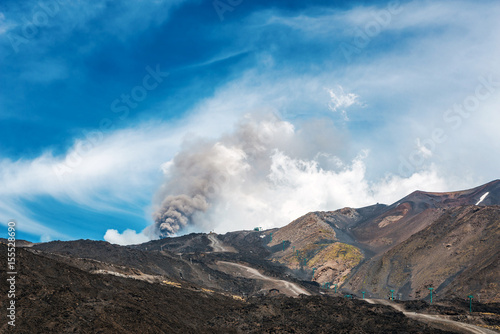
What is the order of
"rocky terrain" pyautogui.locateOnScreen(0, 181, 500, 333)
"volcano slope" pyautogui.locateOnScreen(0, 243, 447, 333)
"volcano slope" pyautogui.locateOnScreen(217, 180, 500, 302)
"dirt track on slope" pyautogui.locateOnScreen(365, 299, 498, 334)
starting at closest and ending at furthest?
"volcano slope" pyautogui.locateOnScreen(0, 243, 447, 333), "rocky terrain" pyautogui.locateOnScreen(0, 181, 500, 333), "dirt track on slope" pyautogui.locateOnScreen(365, 299, 498, 334), "volcano slope" pyautogui.locateOnScreen(217, 180, 500, 302)

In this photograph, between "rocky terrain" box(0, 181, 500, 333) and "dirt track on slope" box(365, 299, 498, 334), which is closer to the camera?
"rocky terrain" box(0, 181, 500, 333)

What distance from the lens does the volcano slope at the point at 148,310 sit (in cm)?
3212

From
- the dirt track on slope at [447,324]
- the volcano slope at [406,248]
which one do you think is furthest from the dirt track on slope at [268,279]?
the dirt track on slope at [447,324]

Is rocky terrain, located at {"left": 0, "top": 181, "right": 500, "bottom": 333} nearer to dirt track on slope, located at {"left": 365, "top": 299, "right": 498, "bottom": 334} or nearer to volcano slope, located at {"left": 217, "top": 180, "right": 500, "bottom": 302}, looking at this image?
dirt track on slope, located at {"left": 365, "top": 299, "right": 498, "bottom": 334}

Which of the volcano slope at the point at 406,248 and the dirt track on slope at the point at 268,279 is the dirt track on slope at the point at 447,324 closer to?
the volcano slope at the point at 406,248

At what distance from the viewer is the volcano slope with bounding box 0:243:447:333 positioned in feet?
105

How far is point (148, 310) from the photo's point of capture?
4247 cm

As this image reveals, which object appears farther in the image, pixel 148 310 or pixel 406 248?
pixel 406 248

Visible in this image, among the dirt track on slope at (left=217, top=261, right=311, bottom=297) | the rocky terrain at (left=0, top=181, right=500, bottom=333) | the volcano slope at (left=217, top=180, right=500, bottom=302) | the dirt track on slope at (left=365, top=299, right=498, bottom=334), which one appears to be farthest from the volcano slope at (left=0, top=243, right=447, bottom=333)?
the volcano slope at (left=217, top=180, right=500, bottom=302)

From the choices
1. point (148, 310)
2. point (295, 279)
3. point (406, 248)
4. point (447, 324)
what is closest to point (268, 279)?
point (295, 279)

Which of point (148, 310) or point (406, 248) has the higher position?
point (406, 248)

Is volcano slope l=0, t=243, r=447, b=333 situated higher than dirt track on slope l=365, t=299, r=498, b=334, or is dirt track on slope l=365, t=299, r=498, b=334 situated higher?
volcano slope l=0, t=243, r=447, b=333

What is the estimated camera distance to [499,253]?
276 ft

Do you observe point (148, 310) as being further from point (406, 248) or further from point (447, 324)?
point (406, 248)
